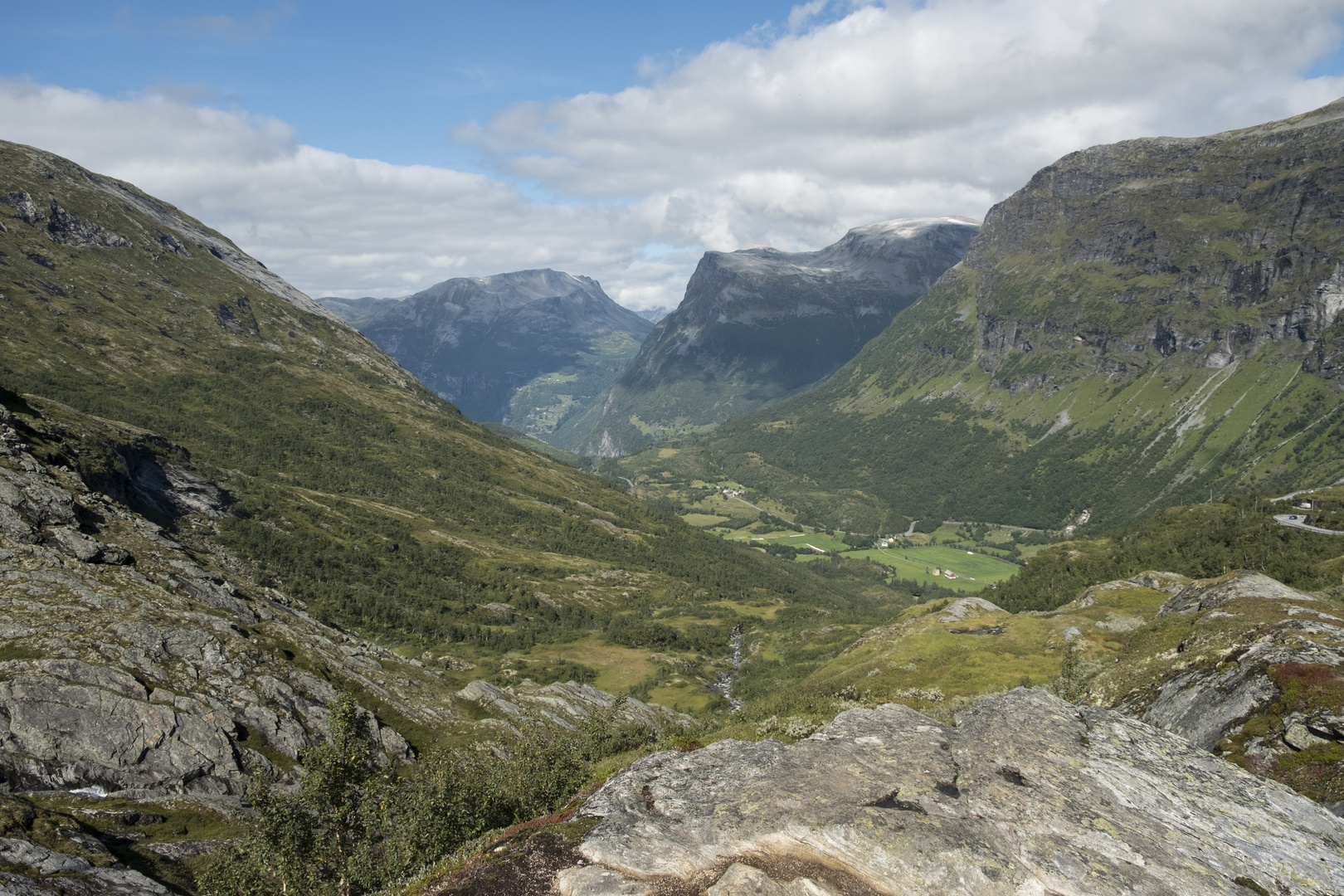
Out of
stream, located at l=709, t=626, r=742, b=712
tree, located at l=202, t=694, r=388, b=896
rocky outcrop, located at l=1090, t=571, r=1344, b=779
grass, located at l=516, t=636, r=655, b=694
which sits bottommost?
stream, located at l=709, t=626, r=742, b=712

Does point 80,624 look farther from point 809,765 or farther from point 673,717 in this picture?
point 673,717

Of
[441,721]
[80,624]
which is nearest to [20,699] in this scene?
[80,624]

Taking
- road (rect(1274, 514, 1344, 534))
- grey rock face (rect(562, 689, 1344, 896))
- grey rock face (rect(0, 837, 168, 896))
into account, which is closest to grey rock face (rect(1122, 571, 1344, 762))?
grey rock face (rect(562, 689, 1344, 896))

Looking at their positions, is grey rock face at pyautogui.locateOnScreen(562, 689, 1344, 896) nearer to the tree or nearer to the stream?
the tree

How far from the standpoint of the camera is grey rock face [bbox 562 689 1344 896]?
25.3 metres

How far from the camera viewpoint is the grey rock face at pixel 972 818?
25281 mm

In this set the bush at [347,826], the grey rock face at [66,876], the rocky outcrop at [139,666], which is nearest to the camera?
the grey rock face at [66,876]

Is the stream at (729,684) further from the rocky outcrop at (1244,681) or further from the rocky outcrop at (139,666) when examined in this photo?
the rocky outcrop at (1244,681)

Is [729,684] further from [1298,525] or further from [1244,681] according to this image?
[1244,681]

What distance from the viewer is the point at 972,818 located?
2822 cm

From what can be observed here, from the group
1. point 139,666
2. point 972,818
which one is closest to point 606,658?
point 139,666

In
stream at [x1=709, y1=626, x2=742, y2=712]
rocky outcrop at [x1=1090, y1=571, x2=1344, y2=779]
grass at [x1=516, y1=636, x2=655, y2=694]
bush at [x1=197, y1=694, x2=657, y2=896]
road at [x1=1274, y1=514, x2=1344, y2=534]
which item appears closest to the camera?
bush at [x1=197, y1=694, x2=657, y2=896]

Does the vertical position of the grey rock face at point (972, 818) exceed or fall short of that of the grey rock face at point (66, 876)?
it exceeds it

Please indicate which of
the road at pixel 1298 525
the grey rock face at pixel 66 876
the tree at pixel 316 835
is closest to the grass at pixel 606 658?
the tree at pixel 316 835
